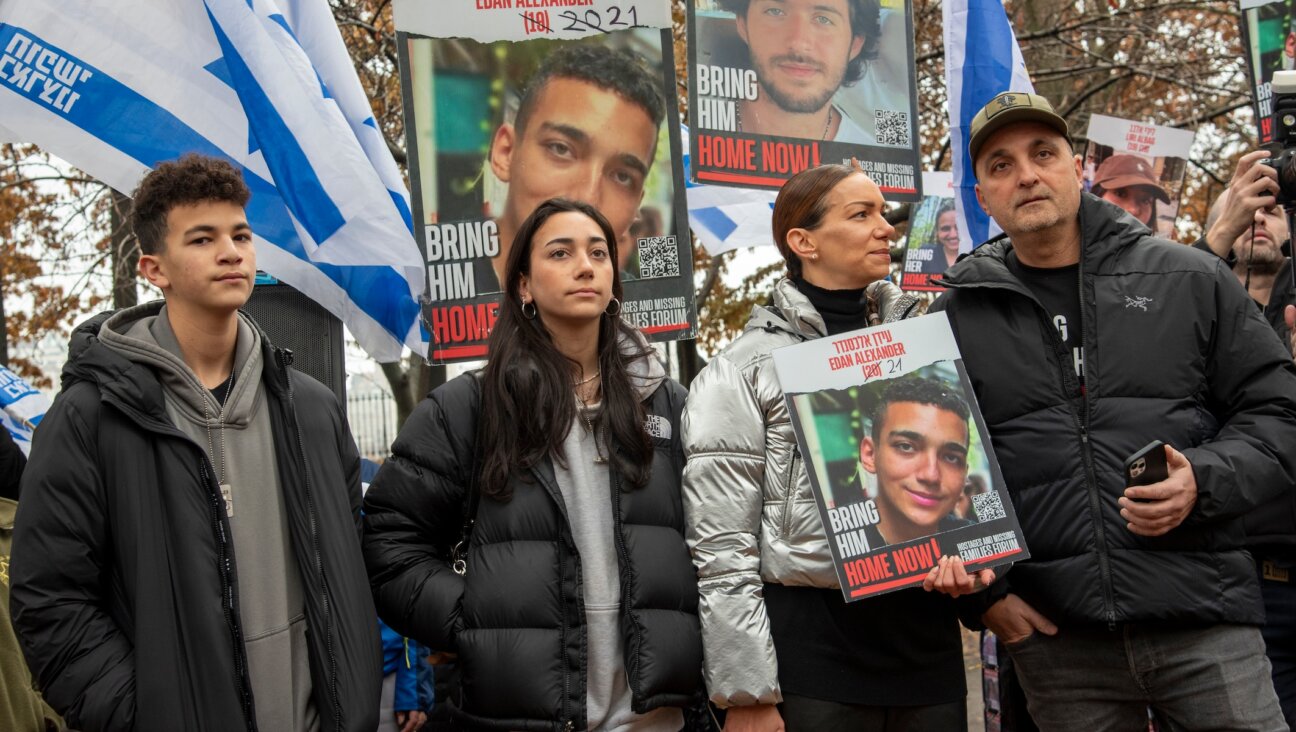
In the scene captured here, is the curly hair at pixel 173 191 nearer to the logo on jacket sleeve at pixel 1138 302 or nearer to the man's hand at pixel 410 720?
the man's hand at pixel 410 720

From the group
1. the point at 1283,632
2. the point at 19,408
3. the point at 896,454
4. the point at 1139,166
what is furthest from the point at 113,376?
the point at 1139,166

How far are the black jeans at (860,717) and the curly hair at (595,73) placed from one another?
2333mm

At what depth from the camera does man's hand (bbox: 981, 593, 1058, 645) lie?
9.97 ft

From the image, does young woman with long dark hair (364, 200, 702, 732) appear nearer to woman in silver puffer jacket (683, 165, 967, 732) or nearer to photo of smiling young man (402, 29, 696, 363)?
woman in silver puffer jacket (683, 165, 967, 732)

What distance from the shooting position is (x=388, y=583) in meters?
3.00

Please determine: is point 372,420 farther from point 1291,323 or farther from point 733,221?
point 1291,323

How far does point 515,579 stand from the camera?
284 centimetres

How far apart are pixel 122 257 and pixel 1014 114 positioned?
8.16 metres

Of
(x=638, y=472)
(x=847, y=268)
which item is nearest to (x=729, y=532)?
(x=638, y=472)

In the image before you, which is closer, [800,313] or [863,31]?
[800,313]

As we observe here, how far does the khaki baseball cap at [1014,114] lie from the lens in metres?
3.19

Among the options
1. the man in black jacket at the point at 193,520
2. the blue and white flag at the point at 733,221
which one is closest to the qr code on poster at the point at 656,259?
the man in black jacket at the point at 193,520

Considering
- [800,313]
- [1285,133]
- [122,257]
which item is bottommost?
[800,313]

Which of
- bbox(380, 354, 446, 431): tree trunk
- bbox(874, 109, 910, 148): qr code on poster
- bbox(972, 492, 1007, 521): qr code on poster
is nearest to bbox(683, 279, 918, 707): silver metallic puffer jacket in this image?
bbox(972, 492, 1007, 521): qr code on poster
